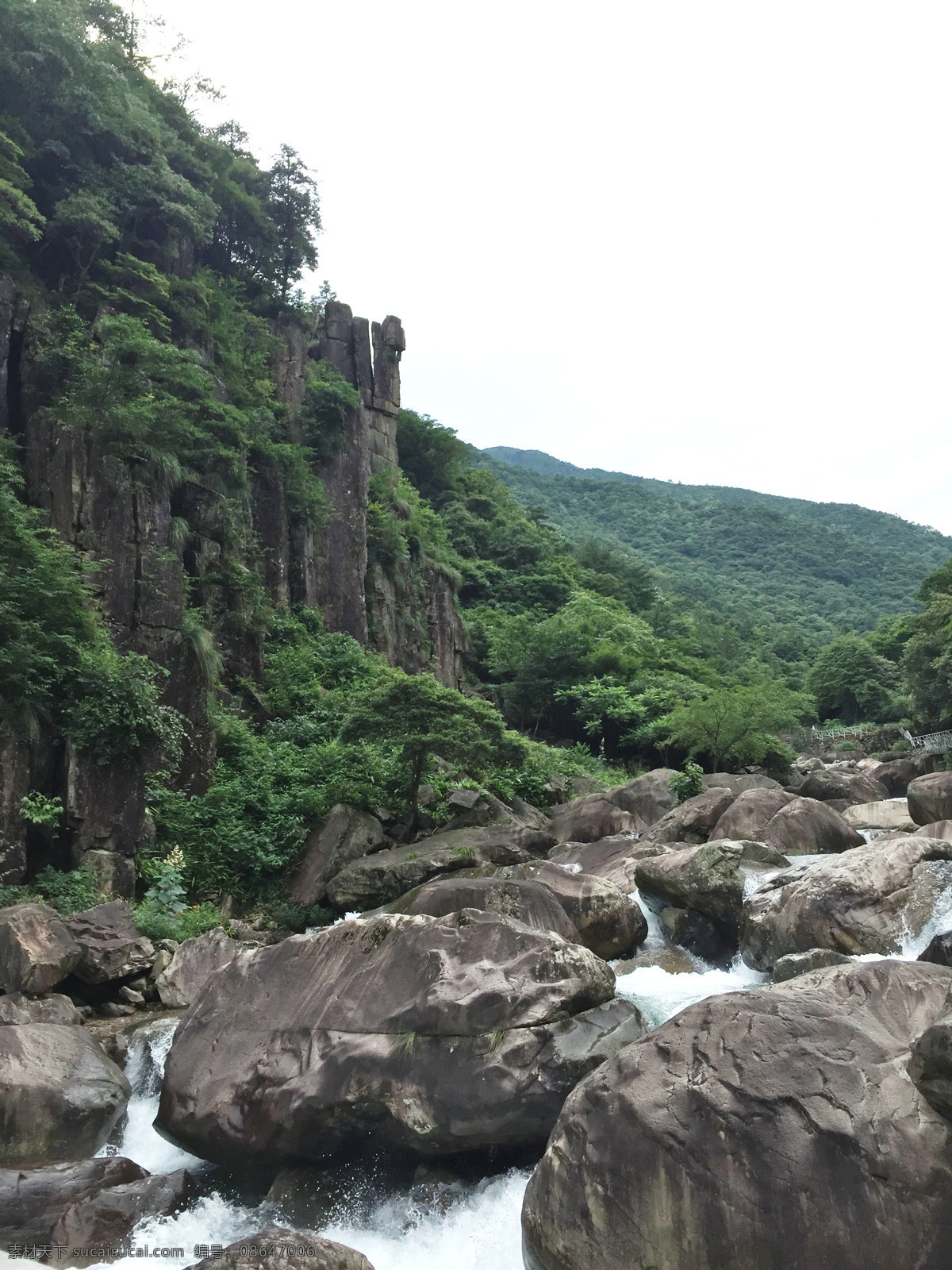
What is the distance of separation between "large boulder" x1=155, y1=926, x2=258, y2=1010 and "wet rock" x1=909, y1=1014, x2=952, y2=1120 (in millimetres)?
8833

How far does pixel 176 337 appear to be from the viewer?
29.2 m

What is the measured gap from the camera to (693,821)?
18.9 metres

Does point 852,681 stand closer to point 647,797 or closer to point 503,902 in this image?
point 647,797

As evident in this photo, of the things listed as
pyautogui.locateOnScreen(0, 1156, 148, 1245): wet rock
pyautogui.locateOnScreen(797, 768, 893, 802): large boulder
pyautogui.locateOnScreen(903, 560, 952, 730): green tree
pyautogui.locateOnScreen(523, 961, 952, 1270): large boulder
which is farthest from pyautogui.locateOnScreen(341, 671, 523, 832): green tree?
pyautogui.locateOnScreen(903, 560, 952, 730): green tree

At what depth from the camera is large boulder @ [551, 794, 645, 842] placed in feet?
71.0

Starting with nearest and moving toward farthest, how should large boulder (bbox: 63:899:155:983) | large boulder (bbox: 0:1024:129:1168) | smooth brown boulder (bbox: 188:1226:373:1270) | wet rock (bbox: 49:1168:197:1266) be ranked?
smooth brown boulder (bbox: 188:1226:373:1270) → wet rock (bbox: 49:1168:197:1266) → large boulder (bbox: 0:1024:129:1168) → large boulder (bbox: 63:899:155:983)

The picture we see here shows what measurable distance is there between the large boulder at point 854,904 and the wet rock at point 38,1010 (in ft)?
28.1

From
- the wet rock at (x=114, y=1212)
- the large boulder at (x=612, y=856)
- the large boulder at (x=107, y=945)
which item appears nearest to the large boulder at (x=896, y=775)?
the large boulder at (x=612, y=856)

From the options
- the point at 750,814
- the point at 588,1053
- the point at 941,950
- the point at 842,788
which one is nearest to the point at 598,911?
the point at 941,950

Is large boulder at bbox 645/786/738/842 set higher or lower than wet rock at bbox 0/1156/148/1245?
higher

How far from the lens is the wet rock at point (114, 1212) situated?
6.75 metres

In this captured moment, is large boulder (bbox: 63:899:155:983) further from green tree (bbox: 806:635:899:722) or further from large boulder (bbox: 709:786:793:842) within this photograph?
green tree (bbox: 806:635:899:722)

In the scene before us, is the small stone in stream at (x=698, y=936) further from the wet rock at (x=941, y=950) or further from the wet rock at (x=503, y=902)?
the wet rock at (x=941, y=950)

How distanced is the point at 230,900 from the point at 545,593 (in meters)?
31.4
